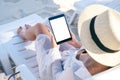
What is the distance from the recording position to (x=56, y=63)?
1.65m

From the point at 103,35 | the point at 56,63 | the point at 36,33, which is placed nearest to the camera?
the point at 103,35

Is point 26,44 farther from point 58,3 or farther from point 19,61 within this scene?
point 58,3

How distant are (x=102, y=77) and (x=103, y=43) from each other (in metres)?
0.16

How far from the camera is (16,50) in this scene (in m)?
2.04

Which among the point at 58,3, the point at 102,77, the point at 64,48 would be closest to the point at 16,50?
the point at 64,48

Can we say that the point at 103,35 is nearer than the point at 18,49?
Yes

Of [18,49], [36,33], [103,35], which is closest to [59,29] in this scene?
[36,33]

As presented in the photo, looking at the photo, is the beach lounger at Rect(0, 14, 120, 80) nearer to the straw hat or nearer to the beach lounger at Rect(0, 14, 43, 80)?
the beach lounger at Rect(0, 14, 43, 80)

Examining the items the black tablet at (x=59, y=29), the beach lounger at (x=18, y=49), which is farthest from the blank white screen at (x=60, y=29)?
the beach lounger at (x=18, y=49)

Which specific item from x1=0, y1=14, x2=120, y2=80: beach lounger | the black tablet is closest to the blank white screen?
the black tablet

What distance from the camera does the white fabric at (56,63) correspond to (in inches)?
55.2

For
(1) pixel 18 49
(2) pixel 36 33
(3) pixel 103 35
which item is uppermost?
(3) pixel 103 35

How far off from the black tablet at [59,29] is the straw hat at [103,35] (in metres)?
0.55

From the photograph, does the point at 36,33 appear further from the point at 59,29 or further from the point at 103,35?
the point at 103,35
